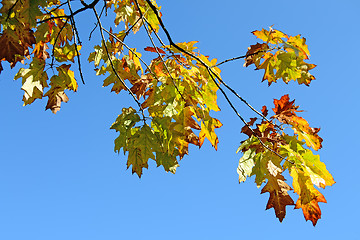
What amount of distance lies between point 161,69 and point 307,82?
1.13 metres

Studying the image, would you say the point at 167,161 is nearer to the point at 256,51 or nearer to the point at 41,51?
the point at 256,51

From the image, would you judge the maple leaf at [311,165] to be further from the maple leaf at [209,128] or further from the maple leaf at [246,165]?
the maple leaf at [209,128]

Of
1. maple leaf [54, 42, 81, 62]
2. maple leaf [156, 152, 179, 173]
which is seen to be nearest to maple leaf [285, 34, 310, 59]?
maple leaf [156, 152, 179, 173]

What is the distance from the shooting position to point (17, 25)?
7.59ft

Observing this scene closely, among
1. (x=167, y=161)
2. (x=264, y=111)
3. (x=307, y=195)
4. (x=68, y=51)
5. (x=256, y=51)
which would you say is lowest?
(x=307, y=195)

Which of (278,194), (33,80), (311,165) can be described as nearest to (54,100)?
(33,80)

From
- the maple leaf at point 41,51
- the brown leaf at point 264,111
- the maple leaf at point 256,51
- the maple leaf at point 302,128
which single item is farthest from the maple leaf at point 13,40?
the maple leaf at point 302,128

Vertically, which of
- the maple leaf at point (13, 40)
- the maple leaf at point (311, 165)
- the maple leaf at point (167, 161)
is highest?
the maple leaf at point (13, 40)

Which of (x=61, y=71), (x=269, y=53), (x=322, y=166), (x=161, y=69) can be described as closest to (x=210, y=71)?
(x=161, y=69)

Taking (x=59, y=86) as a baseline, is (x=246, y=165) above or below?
below

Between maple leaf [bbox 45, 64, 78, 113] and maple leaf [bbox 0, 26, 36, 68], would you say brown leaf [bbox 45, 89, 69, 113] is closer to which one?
maple leaf [bbox 45, 64, 78, 113]

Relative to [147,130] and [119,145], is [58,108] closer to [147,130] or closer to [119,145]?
[119,145]

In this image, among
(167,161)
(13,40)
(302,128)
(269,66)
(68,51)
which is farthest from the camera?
(68,51)

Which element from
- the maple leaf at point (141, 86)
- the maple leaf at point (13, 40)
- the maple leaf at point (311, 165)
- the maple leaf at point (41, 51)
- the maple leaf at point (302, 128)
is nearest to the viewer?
the maple leaf at point (311, 165)
